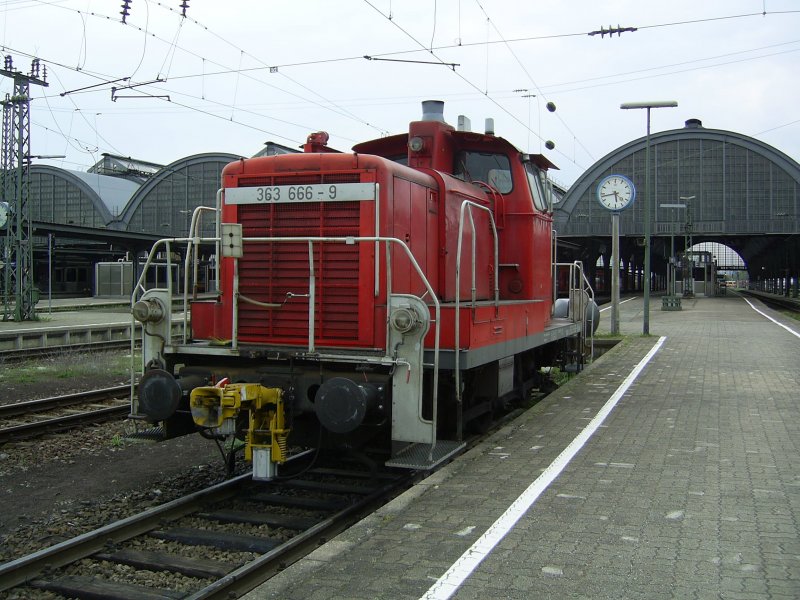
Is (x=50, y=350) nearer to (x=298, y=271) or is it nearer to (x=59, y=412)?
(x=59, y=412)

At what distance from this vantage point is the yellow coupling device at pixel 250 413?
15.9 feet

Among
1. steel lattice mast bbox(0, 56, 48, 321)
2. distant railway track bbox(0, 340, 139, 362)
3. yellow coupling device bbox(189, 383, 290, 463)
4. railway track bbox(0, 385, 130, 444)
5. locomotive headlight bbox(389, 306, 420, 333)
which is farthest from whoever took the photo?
steel lattice mast bbox(0, 56, 48, 321)

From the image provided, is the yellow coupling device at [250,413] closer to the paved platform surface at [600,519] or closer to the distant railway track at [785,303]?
the paved platform surface at [600,519]

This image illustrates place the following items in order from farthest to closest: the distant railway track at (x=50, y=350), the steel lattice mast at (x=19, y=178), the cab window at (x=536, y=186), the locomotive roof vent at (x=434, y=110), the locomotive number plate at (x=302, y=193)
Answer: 1. the steel lattice mast at (x=19, y=178)
2. the distant railway track at (x=50, y=350)
3. the cab window at (x=536, y=186)
4. the locomotive roof vent at (x=434, y=110)
5. the locomotive number plate at (x=302, y=193)

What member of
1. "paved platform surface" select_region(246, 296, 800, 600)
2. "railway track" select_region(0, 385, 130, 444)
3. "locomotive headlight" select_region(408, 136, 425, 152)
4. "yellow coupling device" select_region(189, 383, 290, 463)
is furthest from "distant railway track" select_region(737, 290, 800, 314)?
"yellow coupling device" select_region(189, 383, 290, 463)

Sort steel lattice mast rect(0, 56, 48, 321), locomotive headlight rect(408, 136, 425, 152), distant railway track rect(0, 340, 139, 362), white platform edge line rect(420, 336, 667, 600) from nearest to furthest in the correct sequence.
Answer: white platform edge line rect(420, 336, 667, 600) < locomotive headlight rect(408, 136, 425, 152) < distant railway track rect(0, 340, 139, 362) < steel lattice mast rect(0, 56, 48, 321)

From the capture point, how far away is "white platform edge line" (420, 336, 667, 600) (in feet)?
11.1

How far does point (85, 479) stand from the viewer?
20.5 feet

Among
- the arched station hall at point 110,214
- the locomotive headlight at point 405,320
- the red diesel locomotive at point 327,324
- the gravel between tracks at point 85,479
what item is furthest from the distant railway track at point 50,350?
the arched station hall at point 110,214

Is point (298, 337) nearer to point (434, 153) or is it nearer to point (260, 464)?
point (260, 464)

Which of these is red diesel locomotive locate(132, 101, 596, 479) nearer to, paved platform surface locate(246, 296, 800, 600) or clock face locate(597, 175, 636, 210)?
paved platform surface locate(246, 296, 800, 600)

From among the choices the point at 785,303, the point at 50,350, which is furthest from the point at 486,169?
the point at 785,303

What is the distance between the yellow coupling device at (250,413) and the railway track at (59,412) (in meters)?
3.84

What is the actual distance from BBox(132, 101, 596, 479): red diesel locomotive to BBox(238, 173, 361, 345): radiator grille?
0.04 feet
